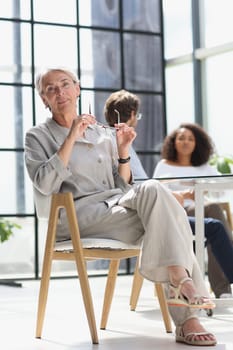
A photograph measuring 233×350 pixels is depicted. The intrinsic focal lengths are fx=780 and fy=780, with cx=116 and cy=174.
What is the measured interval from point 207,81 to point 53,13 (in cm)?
167

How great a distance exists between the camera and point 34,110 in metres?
6.83

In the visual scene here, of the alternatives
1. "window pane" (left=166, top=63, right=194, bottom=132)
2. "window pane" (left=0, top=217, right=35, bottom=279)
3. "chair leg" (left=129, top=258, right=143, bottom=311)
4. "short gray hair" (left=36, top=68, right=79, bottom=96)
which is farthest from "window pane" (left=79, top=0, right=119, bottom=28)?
"short gray hair" (left=36, top=68, right=79, bottom=96)

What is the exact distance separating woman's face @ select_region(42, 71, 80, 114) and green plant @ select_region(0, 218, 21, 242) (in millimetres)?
3193

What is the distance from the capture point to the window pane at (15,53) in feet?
22.3

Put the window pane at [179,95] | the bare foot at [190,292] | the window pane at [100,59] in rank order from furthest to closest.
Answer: the window pane at [179,95] < the window pane at [100,59] < the bare foot at [190,292]

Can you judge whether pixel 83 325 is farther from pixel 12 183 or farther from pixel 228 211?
pixel 12 183

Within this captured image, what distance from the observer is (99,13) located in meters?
7.23

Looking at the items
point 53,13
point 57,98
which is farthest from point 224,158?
point 57,98

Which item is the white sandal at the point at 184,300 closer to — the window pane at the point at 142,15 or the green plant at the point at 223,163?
the green plant at the point at 223,163

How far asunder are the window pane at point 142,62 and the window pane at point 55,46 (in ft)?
1.75

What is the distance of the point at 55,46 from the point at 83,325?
13.0 ft


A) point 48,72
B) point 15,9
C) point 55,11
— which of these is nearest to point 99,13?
point 55,11

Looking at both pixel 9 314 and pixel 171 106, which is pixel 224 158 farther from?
pixel 9 314

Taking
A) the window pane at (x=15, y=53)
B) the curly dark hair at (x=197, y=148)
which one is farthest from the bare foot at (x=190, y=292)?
the window pane at (x=15, y=53)
